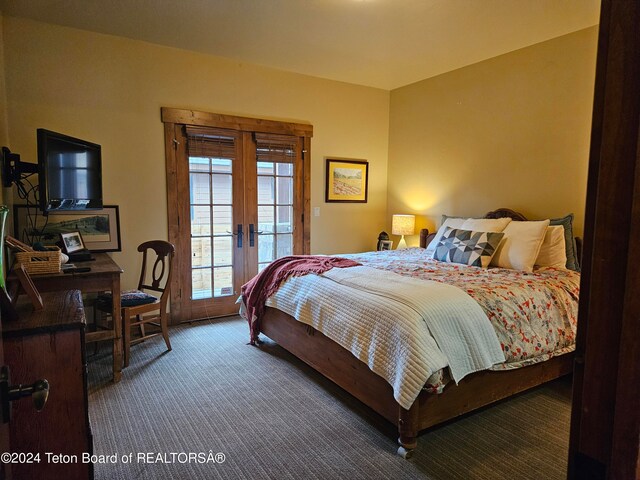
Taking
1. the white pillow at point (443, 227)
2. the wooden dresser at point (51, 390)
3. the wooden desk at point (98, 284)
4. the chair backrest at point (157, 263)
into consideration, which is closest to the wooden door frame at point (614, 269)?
the wooden dresser at point (51, 390)

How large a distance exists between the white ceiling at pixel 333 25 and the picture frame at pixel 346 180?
126 centimetres

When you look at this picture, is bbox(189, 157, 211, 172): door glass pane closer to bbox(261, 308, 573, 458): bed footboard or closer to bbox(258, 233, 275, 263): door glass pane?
bbox(258, 233, 275, 263): door glass pane

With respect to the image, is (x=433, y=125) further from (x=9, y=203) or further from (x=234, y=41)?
(x=9, y=203)

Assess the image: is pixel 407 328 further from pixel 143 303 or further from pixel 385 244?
pixel 385 244

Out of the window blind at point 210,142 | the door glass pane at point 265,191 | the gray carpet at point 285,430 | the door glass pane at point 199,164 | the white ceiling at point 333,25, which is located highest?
the white ceiling at point 333,25

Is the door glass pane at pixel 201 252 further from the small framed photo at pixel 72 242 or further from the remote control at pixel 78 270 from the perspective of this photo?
the remote control at pixel 78 270

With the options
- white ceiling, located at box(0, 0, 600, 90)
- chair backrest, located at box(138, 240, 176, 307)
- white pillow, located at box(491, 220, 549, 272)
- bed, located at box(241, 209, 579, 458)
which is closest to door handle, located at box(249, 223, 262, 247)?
chair backrest, located at box(138, 240, 176, 307)

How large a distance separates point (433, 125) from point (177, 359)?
3.84 m

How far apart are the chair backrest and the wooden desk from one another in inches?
19.0

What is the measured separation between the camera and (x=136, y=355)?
3.41 m

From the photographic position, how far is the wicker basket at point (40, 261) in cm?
255

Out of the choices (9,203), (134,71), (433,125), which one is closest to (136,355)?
(9,203)

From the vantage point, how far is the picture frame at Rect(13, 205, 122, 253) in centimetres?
339

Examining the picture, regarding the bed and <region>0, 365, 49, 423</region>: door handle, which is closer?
<region>0, 365, 49, 423</region>: door handle
